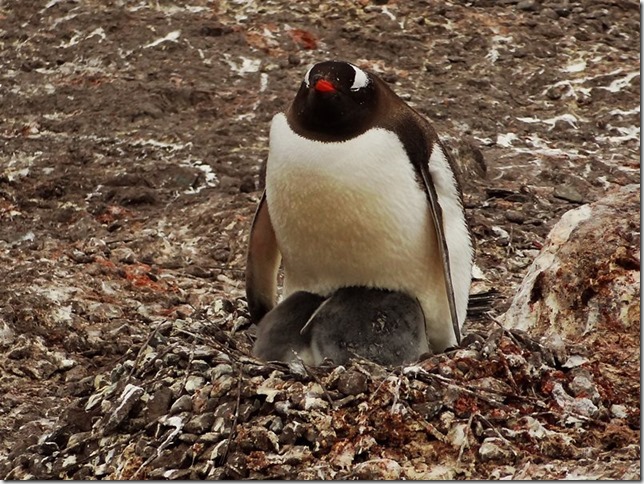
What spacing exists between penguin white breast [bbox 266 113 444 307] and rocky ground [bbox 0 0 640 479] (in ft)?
1.68

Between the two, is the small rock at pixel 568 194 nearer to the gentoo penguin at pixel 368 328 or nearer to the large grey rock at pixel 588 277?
the large grey rock at pixel 588 277

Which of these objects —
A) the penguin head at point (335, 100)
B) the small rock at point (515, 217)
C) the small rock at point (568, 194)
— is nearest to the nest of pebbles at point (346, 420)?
the penguin head at point (335, 100)

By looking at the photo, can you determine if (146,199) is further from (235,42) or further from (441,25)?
(441,25)

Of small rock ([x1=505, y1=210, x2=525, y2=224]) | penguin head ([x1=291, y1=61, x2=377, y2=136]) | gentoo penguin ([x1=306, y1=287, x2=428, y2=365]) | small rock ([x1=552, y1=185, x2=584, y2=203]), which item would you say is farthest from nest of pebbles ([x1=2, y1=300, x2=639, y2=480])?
small rock ([x1=552, y1=185, x2=584, y2=203])

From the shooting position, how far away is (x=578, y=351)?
4.36 m

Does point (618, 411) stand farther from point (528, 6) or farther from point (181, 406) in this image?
point (528, 6)

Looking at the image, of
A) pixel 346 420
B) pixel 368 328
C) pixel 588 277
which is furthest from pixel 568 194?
pixel 346 420

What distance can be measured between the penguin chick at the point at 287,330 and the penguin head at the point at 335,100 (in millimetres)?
704

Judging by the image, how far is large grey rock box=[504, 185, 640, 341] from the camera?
4684 millimetres

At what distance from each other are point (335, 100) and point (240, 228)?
8.92 ft

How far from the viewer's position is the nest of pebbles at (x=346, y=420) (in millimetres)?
3829

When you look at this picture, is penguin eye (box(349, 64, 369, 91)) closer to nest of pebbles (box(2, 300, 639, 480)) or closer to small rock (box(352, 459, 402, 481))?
nest of pebbles (box(2, 300, 639, 480))

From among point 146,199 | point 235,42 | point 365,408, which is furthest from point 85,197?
point 365,408

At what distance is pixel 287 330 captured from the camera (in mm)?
4762
